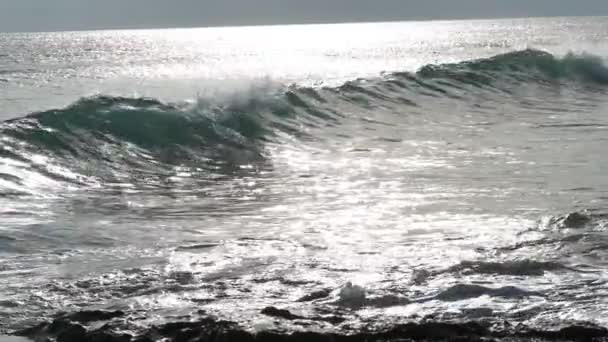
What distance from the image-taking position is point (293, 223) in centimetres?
909

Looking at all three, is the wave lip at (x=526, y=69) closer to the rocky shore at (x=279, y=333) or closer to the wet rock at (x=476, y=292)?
the wet rock at (x=476, y=292)

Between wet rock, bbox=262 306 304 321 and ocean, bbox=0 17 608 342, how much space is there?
0.02m

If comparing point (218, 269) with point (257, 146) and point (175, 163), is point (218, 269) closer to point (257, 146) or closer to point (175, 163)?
point (175, 163)

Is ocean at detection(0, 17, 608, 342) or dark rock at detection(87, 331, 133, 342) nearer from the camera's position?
dark rock at detection(87, 331, 133, 342)

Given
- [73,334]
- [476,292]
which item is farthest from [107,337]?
[476,292]

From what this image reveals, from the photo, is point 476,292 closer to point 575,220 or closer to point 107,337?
point 107,337

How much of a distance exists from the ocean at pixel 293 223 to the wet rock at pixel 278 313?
2cm

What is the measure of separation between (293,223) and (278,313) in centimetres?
347

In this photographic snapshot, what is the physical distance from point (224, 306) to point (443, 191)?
5.48m

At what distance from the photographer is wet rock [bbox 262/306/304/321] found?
5.58m

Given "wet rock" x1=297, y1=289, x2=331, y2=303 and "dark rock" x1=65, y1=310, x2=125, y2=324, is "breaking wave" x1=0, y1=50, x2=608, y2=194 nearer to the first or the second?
"dark rock" x1=65, y1=310, x2=125, y2=324

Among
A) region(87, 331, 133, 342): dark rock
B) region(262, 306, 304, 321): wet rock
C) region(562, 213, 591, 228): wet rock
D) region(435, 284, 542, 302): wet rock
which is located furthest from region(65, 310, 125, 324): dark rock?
region(562, 213, 591, 228): wet rock

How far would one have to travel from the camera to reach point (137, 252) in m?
7.71

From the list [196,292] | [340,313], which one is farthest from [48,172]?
[340,313]
